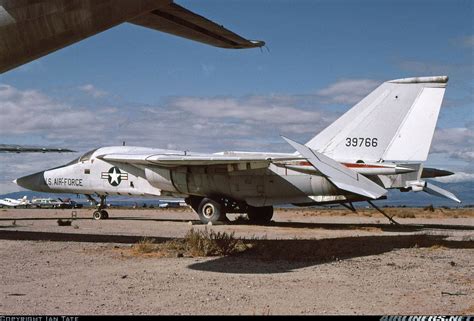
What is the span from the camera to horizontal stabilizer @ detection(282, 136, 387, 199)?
33.0 feet

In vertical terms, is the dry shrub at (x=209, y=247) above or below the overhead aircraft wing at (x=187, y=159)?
below

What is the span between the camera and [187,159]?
20297 mm

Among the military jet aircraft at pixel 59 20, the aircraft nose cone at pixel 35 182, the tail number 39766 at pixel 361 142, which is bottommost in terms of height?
the aircraft nose cone at pixel 35 182

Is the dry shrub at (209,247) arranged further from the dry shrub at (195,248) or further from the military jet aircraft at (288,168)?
the military jet aircraft at (288,168)

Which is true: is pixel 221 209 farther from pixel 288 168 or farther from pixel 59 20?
pixel 59 20

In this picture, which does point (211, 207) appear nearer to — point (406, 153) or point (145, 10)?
point (406, 153)

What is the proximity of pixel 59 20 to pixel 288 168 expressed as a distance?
14.2 meters

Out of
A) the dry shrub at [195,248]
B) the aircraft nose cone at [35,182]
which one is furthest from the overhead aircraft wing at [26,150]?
the dry shrub at [195,248]

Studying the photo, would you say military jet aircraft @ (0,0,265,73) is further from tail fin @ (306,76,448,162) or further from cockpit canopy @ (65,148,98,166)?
cockpit canopy @ (65,148,98,166)

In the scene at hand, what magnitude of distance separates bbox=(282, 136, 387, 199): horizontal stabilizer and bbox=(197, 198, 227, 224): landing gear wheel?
10.9 m

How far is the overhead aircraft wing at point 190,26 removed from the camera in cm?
689

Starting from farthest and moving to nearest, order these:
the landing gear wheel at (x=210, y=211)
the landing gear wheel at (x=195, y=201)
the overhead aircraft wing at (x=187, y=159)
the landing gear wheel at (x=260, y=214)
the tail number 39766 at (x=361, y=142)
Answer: the landing gear wheel at (x=195, y=201), the landing gear wheel at (x=260, y=214), the landing gear wheel at (x=210, y=211), the overhead aircraft wing at (x=187, y=159), the tail number 39766 at (x=361, y=142)

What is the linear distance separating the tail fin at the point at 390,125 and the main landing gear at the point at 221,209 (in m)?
4.77

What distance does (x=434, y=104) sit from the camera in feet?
55.1
